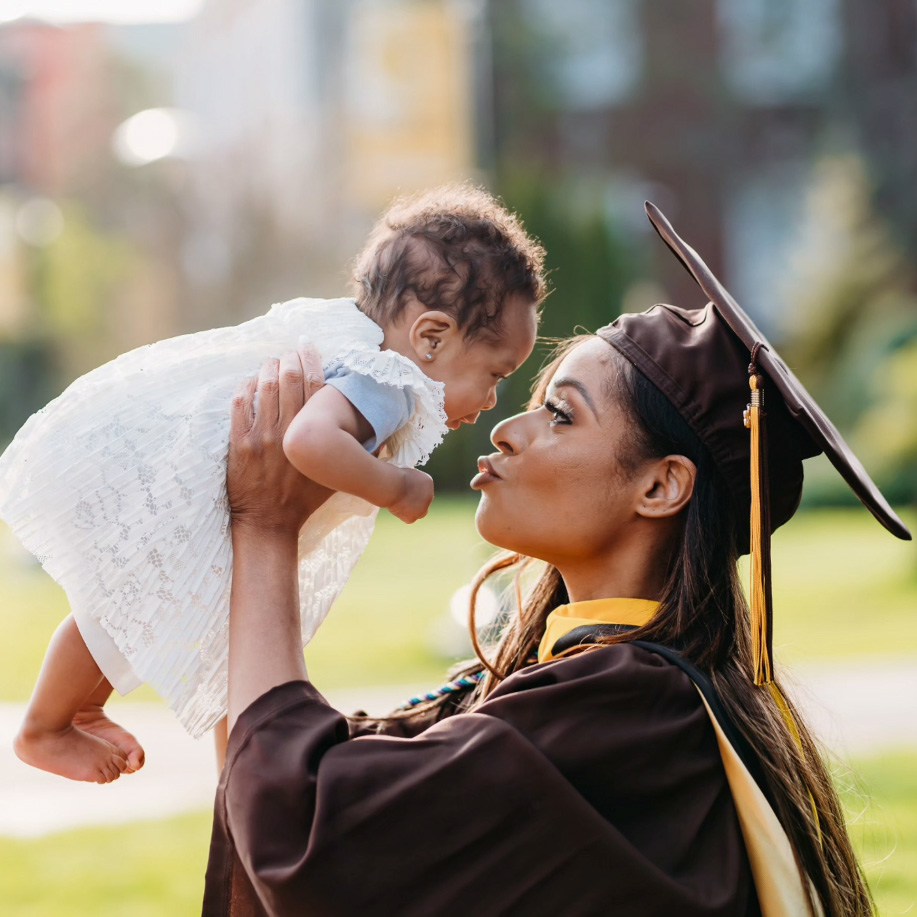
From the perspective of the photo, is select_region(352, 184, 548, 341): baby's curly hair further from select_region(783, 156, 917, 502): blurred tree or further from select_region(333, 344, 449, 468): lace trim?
select_region(783, 156, 917, 502): blurred tree

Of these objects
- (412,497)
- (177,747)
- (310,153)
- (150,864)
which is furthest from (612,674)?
(310,153)

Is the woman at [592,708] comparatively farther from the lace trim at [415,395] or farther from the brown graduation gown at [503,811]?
the lace trim at [415,395]

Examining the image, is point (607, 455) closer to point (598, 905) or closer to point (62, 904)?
point (598, 905)

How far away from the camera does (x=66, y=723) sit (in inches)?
98.8

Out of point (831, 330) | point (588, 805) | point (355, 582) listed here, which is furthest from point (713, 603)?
point (831, 330)

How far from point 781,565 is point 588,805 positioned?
1319 cm

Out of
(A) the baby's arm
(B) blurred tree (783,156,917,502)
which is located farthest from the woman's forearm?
(B) blurred tree (783,156,917,502)

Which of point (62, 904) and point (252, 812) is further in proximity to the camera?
point (62, 904)

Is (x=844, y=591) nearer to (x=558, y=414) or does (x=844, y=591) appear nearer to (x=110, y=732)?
(x=558, y=414)

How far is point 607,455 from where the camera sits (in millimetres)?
2432

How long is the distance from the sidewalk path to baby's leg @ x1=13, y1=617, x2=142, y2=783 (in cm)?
371

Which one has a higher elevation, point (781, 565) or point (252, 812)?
point (252, 812)

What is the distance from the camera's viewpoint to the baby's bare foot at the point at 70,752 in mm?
2496

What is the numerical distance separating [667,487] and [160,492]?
0.95 metres
